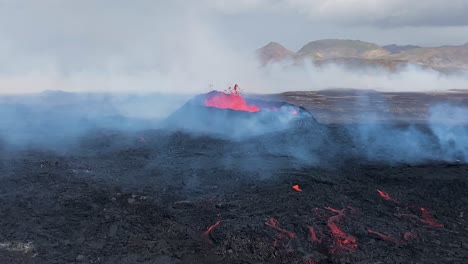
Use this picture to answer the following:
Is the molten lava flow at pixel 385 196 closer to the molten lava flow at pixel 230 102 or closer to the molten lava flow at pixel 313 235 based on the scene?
the molten lava flow at pixel 313 235

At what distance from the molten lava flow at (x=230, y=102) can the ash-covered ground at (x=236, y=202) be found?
6547 mm

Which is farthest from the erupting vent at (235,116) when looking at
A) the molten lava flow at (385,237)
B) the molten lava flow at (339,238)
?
the molten lava flow at (385,237)

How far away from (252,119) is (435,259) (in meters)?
17.4

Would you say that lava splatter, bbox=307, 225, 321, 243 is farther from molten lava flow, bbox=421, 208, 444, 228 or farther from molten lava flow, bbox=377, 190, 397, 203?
molten lava flow, bbox=377, 190, 397, 203

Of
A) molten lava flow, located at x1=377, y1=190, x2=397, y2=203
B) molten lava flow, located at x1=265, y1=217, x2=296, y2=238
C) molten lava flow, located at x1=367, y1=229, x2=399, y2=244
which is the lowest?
molten lava flow, located at x1=367, y1=229, x2=399, y2=244

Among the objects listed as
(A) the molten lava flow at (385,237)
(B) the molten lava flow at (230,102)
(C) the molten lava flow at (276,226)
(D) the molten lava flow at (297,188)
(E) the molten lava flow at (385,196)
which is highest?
(B) the molten lava flow at (230,102)

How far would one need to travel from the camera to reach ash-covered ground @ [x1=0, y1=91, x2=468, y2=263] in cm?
1171

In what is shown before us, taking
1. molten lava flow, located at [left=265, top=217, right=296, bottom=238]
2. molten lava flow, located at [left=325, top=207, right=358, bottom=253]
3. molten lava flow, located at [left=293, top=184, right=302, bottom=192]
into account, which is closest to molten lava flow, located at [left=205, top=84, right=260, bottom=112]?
molten lava flow, located at [left=293, top=184, right=302, bottom=192]

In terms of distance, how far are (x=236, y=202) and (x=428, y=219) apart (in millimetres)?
6183

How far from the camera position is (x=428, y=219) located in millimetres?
13539

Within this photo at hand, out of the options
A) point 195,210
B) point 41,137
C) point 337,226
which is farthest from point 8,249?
point 41,137

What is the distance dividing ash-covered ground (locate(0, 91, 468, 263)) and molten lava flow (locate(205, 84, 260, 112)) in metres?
6.55

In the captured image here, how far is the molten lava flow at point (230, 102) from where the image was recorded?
96.3ft

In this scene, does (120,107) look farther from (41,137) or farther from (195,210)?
(195,210)
